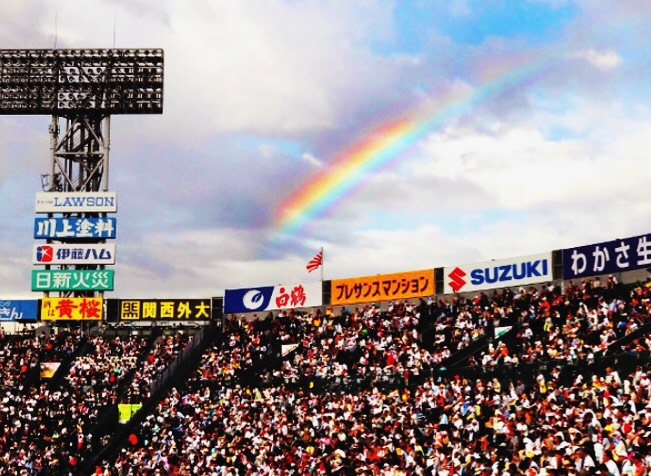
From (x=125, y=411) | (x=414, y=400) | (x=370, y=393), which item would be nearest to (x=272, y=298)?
(x=125, y=411)

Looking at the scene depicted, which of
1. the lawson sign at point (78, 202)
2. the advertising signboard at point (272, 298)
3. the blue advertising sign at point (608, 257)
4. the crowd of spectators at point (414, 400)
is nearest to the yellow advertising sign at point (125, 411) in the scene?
the crowd of spectators at point (414, 400)

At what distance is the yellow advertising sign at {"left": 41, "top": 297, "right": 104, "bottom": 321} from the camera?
6975 cm

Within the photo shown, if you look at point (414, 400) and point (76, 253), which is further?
point (76, 253)

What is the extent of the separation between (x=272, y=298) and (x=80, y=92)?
22.2m

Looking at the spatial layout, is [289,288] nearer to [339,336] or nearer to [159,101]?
[339,336]

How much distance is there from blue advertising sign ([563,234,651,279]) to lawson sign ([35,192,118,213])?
1385 inches

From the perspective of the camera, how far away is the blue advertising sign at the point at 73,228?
69.6m

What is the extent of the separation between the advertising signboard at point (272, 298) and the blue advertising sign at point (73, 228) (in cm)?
1019

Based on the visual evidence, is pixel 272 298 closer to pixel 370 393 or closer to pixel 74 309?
pixel 74 309

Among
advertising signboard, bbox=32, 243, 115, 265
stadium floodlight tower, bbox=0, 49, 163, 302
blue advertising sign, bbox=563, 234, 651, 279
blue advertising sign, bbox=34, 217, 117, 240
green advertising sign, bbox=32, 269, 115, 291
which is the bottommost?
blue advertising sign, bbox=563, 234, 651, 279

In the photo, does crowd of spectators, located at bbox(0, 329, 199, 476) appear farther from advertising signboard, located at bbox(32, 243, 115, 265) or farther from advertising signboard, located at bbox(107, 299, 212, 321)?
advertising signboard, located at bbox(32, 243, 115, 265)

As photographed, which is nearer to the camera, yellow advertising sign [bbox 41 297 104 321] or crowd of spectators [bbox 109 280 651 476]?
crowd of spectators [bbox 109 280 651 476]

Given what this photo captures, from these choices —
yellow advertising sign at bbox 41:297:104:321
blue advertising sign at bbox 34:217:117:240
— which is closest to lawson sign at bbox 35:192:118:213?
blue advertising sign at bbox 34:217:117:240

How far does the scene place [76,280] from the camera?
7006 cm
